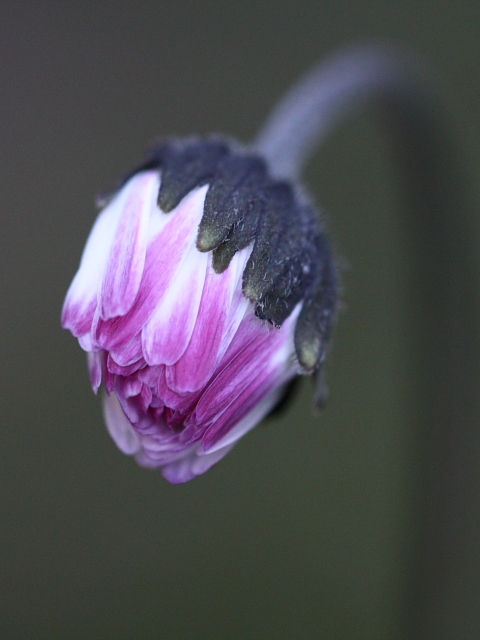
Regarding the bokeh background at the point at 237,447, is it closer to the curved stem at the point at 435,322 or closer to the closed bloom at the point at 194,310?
the curved stem at the point at 435,322

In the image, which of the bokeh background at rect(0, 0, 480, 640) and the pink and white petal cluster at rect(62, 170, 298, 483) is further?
the bokeh background at rect(0, 0, 480, 640)

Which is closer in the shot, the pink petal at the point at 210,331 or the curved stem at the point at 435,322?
the pink petal at the point at 210,331

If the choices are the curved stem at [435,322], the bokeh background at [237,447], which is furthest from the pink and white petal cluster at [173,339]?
the bokeh background at [237,447]

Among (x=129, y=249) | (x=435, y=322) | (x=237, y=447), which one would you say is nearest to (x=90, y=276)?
(x=129, y=249)

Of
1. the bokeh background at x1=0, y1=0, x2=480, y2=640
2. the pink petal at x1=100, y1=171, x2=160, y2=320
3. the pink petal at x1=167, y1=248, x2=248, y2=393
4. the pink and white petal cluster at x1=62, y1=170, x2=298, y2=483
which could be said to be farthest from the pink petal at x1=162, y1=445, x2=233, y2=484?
the bokeh background at x1=0, y1=0, x2=480, y2=640

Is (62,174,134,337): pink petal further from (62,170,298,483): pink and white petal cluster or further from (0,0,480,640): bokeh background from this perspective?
(0,0,480,640): bokeh background
